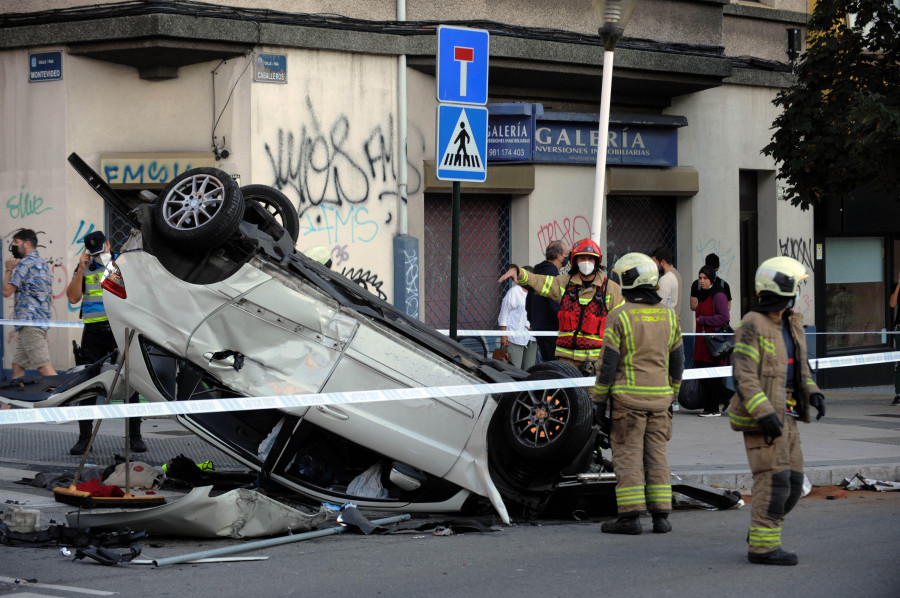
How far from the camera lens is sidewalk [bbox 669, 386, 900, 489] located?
939cm

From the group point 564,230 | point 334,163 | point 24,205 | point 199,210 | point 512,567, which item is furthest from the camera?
point 564,230

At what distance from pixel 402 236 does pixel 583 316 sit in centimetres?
529

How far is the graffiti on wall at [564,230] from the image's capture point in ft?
51.3

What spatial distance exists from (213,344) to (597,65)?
367 inches

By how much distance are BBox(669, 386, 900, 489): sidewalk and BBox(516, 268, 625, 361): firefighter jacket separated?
120 cm

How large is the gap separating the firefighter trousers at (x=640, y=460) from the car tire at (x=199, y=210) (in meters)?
2.57

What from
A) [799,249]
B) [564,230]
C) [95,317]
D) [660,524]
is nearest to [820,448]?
[660,524]

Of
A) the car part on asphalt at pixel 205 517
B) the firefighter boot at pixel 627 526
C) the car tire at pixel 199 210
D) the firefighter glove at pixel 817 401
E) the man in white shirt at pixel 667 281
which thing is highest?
the car tire at pixel 199 210

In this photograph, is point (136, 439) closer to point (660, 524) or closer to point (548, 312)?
point (548, 312)

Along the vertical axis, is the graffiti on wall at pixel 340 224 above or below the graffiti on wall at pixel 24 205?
below

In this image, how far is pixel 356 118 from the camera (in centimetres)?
1384

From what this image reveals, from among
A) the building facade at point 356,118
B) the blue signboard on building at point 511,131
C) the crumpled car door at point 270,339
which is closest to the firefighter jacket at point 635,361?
the crumpled car door at point 270,339

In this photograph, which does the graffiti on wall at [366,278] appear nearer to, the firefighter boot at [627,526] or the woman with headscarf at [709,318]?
the woman with headscarf at [709,318]

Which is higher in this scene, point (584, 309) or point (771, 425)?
point (584, 309)
